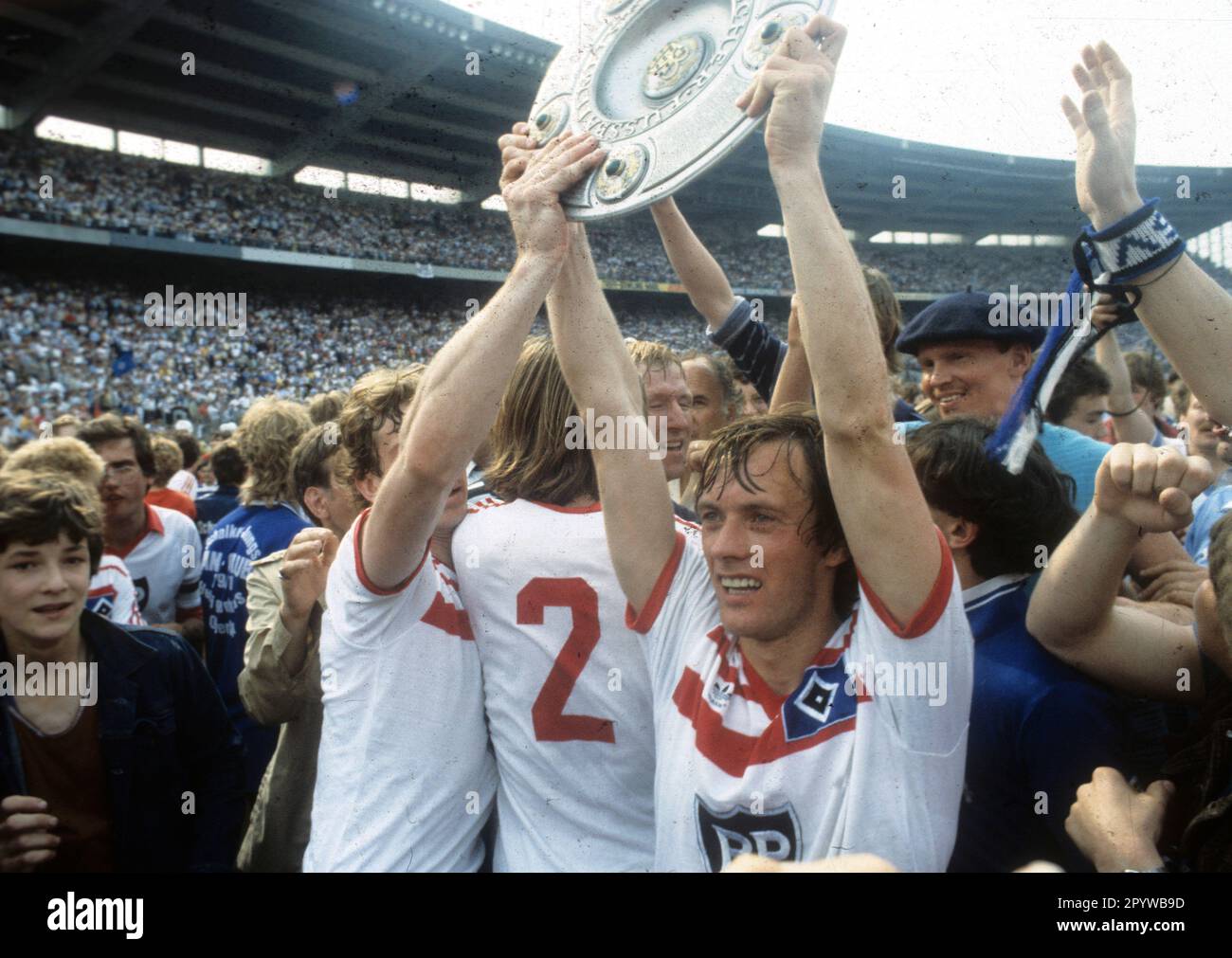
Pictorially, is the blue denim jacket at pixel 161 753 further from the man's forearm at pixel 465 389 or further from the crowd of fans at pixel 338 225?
the crowd of fans at pixel 338 225

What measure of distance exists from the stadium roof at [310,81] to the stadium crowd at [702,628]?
11.4 metres

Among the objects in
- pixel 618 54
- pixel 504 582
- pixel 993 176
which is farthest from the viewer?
pixel 993 176

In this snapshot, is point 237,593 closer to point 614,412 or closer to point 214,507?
point 214,507

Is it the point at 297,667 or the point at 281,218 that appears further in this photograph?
the point at 281,218

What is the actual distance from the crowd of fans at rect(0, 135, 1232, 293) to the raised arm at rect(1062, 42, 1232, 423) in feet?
55.2

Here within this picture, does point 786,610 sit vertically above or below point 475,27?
below

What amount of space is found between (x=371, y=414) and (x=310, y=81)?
18.6 metres

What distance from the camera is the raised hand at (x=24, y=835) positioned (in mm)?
1724

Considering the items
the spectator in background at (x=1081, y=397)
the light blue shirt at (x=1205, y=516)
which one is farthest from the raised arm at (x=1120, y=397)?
the light blue shirt at (x=1205, y=516)

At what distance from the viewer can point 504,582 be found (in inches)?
62.2

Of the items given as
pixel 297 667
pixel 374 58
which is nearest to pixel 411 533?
pixel 297 667

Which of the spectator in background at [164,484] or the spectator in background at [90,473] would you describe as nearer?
the spectator in background at [90,473]
